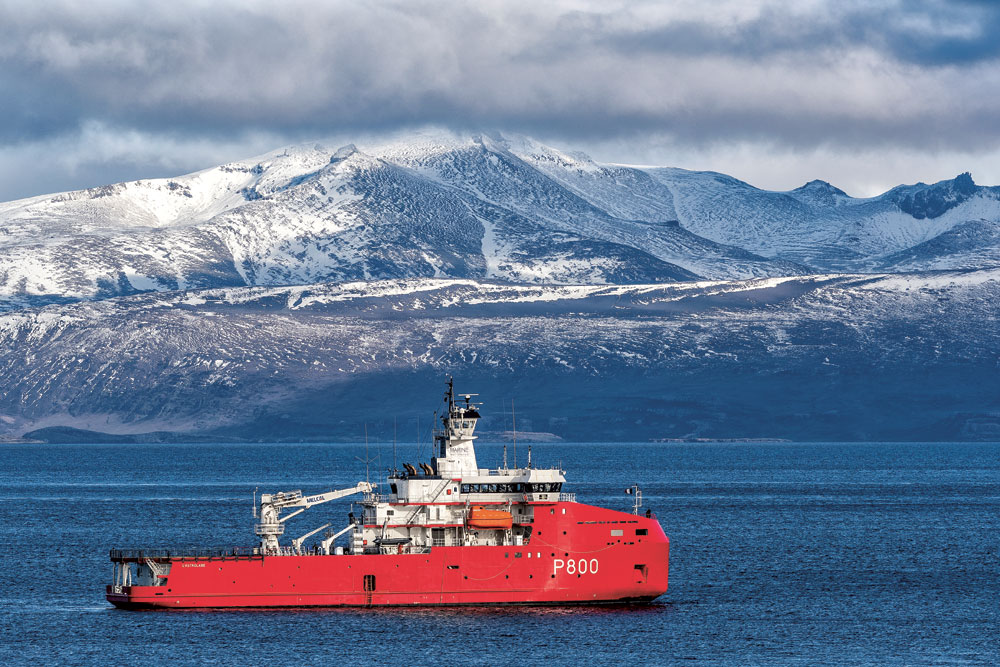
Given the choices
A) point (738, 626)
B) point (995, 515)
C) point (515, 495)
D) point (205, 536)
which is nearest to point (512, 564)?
point (515, 495)

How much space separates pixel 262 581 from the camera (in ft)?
262

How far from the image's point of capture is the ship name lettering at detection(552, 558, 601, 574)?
81.0 metres

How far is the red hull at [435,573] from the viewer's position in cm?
7975

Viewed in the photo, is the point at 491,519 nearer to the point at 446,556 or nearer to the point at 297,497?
the point at 446,556

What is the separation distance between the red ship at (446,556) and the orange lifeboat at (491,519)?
47 mm

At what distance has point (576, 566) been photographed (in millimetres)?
81250

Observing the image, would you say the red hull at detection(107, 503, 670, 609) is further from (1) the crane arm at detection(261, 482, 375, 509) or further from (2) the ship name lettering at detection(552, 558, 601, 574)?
(1) the crane arm at detection(261, 482, 375, 509)

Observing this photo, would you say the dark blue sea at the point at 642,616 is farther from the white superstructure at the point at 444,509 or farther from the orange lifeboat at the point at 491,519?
the orange lifeboat at the point at 491,519

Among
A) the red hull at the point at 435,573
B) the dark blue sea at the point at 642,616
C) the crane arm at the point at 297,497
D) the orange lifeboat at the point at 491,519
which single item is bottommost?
the dark blue sea at the point at 642,616

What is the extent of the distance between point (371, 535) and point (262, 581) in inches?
202

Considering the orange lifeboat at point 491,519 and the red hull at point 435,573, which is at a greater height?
the orange lifeboat at point 491,519

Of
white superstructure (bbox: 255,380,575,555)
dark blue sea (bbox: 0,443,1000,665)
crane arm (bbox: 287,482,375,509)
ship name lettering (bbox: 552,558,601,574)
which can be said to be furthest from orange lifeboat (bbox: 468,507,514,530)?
crane arm (bbox: 287,482,375,509)

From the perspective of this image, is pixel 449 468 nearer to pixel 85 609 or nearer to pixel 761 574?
pixel 85 609

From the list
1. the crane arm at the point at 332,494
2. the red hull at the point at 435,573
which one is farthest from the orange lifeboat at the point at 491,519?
the crane arm at the point at 332,494
